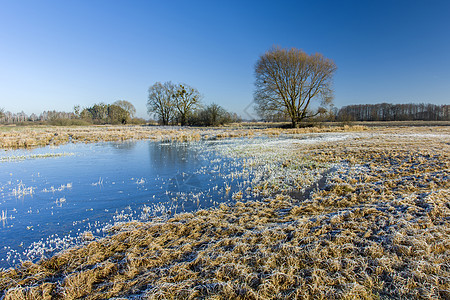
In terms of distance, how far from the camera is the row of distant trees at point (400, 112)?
71.9 m

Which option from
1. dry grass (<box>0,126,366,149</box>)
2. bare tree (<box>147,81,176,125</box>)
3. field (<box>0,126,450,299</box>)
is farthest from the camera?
bare tree (<box>147,81,176,125</box>)

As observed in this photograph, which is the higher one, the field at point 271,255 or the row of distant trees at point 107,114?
the row of distant trees at point 107,114

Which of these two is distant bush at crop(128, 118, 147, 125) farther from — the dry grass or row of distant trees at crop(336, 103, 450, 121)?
row of distant trees at crop(336, 103, 450, 121)

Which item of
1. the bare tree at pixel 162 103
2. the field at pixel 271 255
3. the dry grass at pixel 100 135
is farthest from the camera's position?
the bare tree at pixel 162 103

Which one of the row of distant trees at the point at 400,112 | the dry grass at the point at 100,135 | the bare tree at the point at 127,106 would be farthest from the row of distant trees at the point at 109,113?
the row of distant trees at the point at 400,112

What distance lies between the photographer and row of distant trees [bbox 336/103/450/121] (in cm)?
7194

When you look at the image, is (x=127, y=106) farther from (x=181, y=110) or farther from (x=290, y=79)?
(x=290, y=79)

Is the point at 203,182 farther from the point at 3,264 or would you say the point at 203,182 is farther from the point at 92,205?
the point at 3,264

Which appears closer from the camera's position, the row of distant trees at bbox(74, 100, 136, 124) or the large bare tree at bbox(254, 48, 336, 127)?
the large bare tree at bbox(254, 48, 336, 127)

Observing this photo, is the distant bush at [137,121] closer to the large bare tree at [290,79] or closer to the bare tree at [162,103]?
the bare tree at [162,103]


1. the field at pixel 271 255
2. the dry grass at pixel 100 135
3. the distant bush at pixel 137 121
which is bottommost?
the field at pixel 271 255

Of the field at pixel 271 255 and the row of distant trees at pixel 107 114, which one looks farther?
the row of distant trees at pixel 107 114

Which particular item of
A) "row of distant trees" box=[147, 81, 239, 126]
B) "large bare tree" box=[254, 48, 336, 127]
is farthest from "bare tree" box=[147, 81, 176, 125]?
"large bare tree" box=[254, 48, 336, 127]

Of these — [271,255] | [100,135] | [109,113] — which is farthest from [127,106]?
[271,255]
